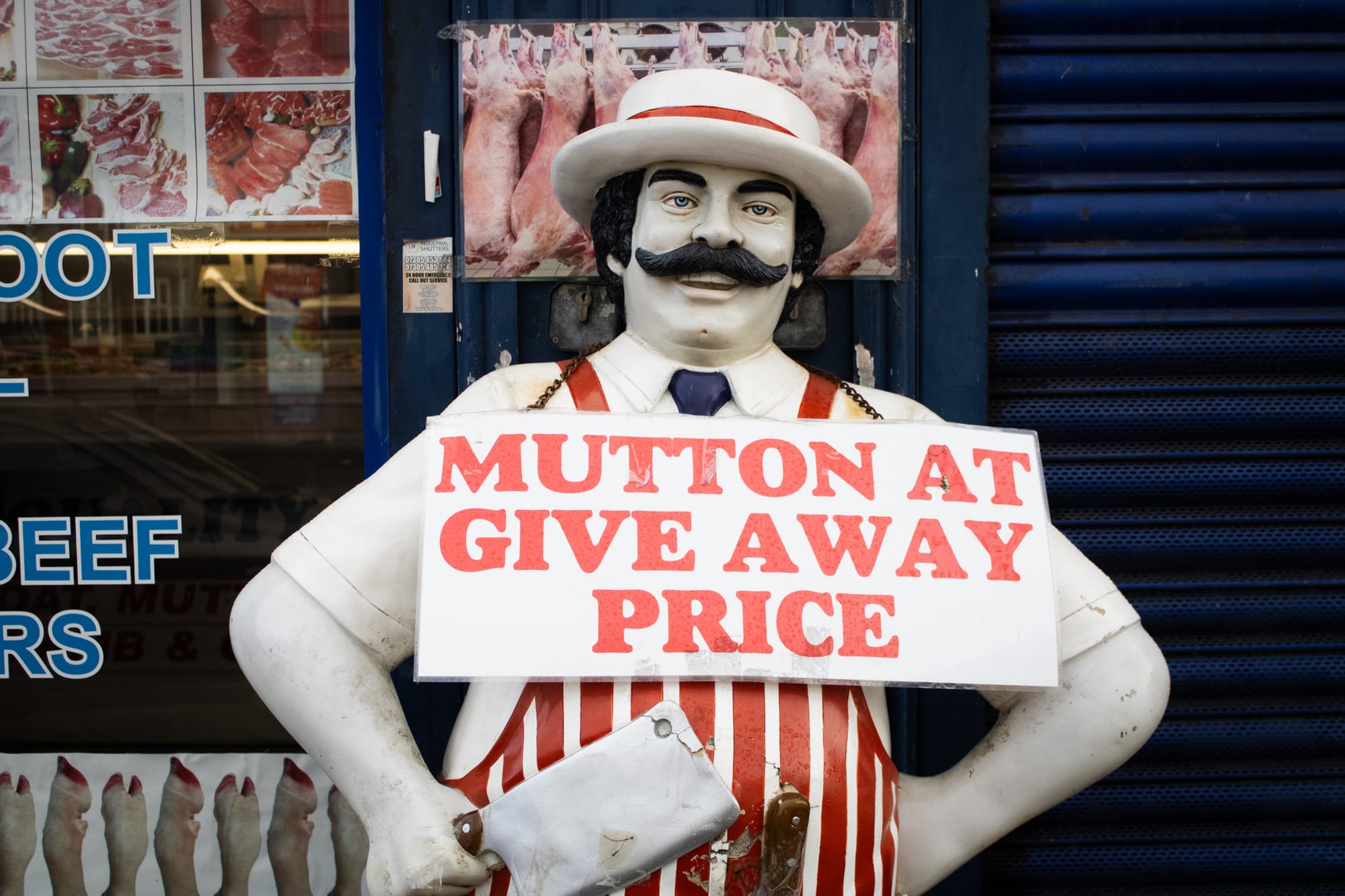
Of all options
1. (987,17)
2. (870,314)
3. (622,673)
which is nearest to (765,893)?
(622,673)

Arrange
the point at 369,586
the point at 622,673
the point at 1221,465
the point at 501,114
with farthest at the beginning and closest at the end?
the point at 1221,465 < the point at 501,114 < the point at 369,586 < the point at 622,673

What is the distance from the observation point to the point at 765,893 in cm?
166

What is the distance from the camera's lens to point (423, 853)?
1619 mm

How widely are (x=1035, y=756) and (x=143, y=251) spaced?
2.43m

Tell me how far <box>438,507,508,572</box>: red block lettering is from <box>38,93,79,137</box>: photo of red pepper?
5.94ft

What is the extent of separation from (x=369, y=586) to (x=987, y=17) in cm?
196

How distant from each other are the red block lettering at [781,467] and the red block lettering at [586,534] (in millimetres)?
213

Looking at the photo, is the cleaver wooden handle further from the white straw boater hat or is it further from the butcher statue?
the white straw boater hat

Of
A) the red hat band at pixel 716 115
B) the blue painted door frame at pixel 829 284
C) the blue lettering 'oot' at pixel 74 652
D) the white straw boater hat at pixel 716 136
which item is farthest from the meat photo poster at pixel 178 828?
the red hat band at pixel 716 115

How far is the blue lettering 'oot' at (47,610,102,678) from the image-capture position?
2.81 meters

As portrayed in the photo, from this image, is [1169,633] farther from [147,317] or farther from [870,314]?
[147,317]

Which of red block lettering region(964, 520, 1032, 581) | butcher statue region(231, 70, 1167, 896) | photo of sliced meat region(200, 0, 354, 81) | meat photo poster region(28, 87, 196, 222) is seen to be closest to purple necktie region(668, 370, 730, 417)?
butcher statue region(231, 70, 1167, 896)

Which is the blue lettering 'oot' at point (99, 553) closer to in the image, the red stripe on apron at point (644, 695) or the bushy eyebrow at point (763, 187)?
the red stripe on apron at point (644, 695)

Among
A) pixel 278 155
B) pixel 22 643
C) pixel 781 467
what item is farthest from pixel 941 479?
pixel 22 643
